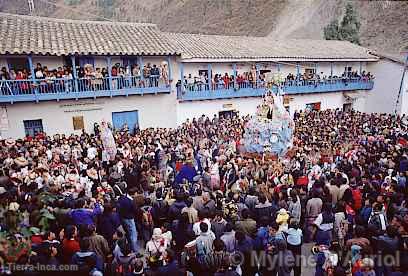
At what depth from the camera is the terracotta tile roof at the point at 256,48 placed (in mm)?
20725

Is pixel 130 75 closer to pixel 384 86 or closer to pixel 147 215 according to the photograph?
pixel 147 215

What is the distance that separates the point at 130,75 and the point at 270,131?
759cm

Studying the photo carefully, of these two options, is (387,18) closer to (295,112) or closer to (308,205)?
(295,112)

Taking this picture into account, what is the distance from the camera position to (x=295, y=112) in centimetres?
2361

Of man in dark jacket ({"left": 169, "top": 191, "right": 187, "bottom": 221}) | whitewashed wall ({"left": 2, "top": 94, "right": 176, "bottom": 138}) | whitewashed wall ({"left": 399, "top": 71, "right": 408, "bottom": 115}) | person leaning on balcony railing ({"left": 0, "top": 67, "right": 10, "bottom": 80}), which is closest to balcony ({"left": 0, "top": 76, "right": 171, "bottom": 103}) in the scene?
person leaning on balcony railing ({"left": 0, "top": 67, "right": 10, "bottom": 80})

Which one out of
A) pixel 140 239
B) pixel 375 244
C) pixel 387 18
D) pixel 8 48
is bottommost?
pixel 140 239

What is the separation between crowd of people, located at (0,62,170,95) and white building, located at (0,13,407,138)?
4 cm

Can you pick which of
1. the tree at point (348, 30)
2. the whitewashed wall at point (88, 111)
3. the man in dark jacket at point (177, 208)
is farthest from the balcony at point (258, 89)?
the man in dark jacket at point (177, 208)

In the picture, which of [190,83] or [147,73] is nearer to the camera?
[147,73]

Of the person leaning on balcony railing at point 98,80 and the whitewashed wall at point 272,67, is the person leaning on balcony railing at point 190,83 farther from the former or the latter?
the person leaning on balcony railing at point 98,80

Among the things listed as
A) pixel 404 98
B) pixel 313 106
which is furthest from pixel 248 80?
pixel 404 98

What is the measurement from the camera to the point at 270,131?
14.8 m

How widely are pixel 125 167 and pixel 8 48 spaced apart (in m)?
8.30

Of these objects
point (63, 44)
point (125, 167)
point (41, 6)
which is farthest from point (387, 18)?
point (41, 6)
